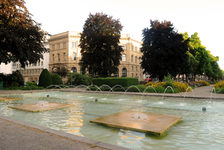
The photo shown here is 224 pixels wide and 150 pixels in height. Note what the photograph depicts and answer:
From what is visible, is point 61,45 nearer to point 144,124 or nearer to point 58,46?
point 58,46

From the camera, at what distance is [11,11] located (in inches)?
755

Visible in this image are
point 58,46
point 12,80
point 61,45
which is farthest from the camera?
point 58,46

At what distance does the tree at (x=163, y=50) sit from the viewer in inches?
1092

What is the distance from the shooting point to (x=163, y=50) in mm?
27438

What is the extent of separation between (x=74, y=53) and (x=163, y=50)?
1424 inches

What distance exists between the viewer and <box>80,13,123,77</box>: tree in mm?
29391

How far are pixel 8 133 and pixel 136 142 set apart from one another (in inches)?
133

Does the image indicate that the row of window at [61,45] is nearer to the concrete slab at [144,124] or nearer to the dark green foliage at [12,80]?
the dark green foliage at [12,80]

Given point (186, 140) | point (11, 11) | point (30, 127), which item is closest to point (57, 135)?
point (30, 127)

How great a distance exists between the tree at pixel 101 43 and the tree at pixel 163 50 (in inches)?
202

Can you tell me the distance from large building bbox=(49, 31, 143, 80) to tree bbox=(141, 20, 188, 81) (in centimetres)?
2701

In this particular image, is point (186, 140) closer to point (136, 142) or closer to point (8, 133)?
point (136, 142)

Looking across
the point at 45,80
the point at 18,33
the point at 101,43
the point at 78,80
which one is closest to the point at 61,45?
the point at 78,80

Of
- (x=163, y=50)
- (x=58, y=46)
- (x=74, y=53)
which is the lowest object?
(x=163, y=50)
